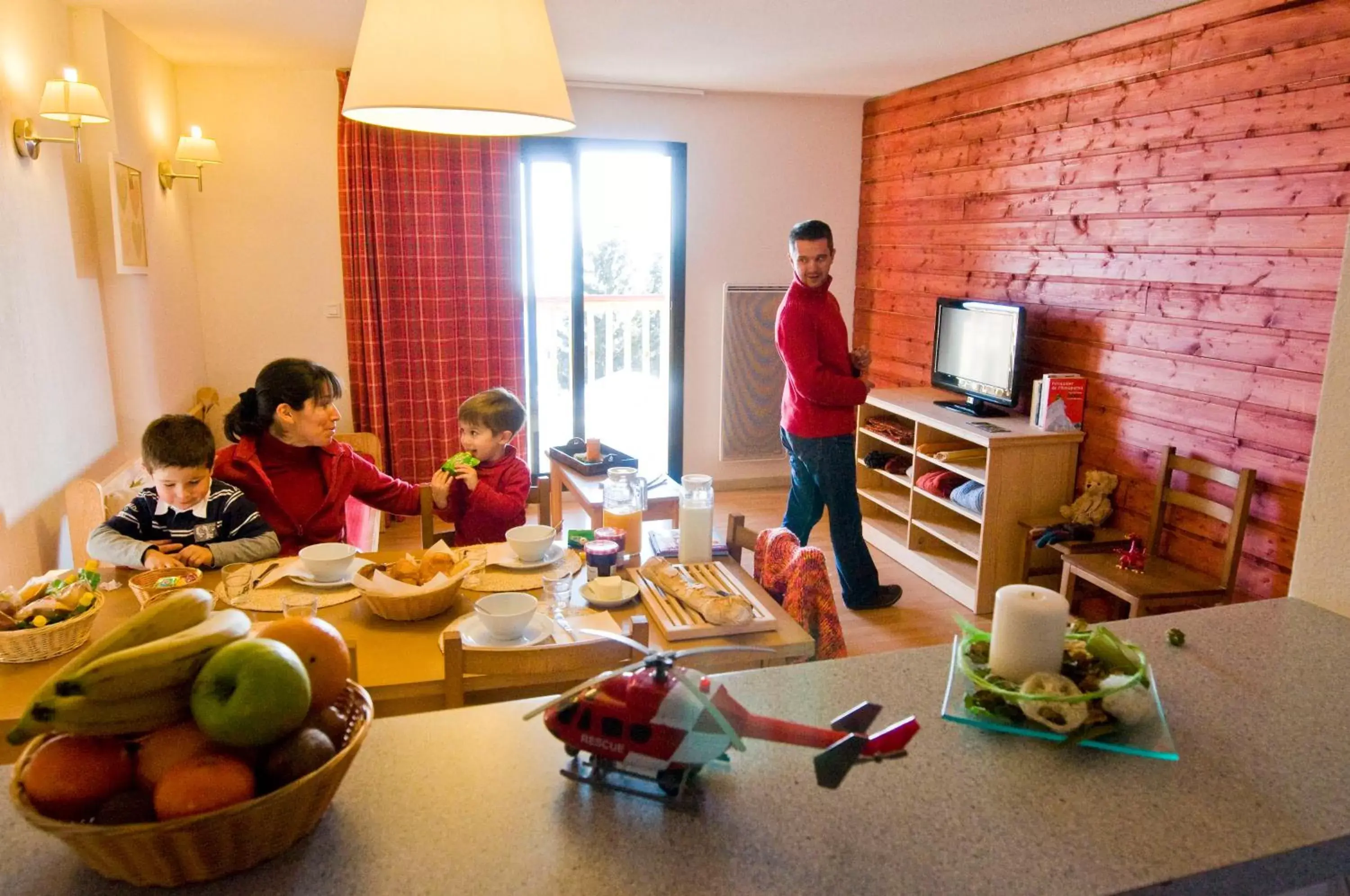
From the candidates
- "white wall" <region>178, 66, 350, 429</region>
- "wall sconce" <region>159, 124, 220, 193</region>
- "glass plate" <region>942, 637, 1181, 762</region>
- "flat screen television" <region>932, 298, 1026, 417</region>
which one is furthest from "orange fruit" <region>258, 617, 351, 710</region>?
"white wall" <region>178, 66, 350, 429</region>

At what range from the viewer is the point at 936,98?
4535 millimetres

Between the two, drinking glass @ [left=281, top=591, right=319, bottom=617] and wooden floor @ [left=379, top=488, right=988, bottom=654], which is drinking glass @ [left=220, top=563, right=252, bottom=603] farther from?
wooden floor @ [left=379, top=488, right=988, bottom=654]

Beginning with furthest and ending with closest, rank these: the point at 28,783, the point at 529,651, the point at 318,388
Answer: the point at 318,388 → the point at 529,651 → the point at 28,783

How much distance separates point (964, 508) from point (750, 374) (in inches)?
74.2

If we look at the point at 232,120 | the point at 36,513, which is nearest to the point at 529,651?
the point at 36,513

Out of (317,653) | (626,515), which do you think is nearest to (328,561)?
(626,515)

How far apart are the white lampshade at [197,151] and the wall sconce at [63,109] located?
120 cm

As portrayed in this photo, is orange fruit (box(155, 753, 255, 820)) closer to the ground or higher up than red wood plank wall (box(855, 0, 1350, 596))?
closer to the ground

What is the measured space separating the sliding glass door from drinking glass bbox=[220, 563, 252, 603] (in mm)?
2907

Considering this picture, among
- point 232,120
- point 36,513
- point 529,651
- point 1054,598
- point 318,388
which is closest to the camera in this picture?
point 1054,598

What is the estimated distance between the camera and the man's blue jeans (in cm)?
346

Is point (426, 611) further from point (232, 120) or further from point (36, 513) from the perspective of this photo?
point (232, 120)

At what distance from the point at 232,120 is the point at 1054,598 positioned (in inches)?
184

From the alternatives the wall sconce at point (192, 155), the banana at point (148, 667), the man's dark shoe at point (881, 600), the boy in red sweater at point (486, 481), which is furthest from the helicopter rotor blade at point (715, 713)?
the wall sconce at point (192, 155)
